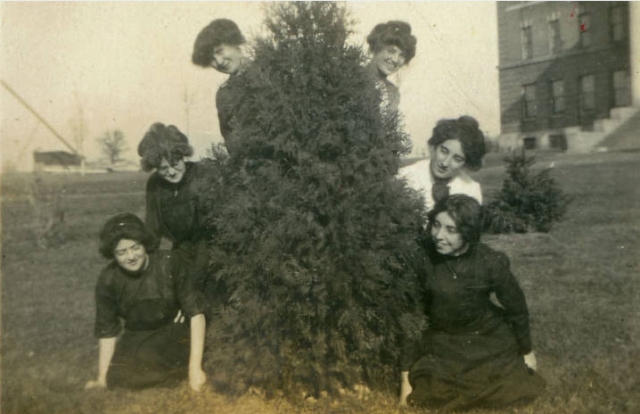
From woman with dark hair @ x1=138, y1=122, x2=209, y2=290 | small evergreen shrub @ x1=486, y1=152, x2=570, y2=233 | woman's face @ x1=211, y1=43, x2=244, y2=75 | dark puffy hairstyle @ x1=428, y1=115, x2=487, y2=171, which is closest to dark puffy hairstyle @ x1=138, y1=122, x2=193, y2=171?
woman with dark hair @ x1=138, y1=122, x2=209, y2=290

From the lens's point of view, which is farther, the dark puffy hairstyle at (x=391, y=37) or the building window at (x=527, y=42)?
the building window at (x=527, y=42)

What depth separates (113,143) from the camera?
5.43m

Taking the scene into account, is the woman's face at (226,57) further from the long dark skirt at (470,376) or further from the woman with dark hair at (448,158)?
the long dark skirt at (470,376)

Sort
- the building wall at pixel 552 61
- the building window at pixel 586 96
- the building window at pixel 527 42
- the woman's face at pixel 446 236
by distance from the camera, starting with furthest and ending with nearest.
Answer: the building window at pixel 527 42
the building window at pixel 586 96
the building wall at pixel 552 61
the woman's face at pixel 446 236

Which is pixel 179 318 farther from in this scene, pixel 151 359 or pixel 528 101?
pixel 528 101

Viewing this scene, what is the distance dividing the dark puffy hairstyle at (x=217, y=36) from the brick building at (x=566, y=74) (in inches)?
134

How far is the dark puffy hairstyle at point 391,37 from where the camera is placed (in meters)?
4.20

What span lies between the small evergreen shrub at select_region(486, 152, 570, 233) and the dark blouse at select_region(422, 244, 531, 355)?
357cm

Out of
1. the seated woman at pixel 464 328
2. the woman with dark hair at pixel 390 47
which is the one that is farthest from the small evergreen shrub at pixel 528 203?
the seated woman at pixel 464 328

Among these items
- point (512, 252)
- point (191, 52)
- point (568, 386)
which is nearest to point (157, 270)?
point (191, 52)

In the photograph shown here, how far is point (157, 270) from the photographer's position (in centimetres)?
399

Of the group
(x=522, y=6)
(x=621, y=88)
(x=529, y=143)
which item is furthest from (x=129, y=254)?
(x=522, y=6)

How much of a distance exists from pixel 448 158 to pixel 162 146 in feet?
6.58

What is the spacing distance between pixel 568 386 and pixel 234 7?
3.64 meters
